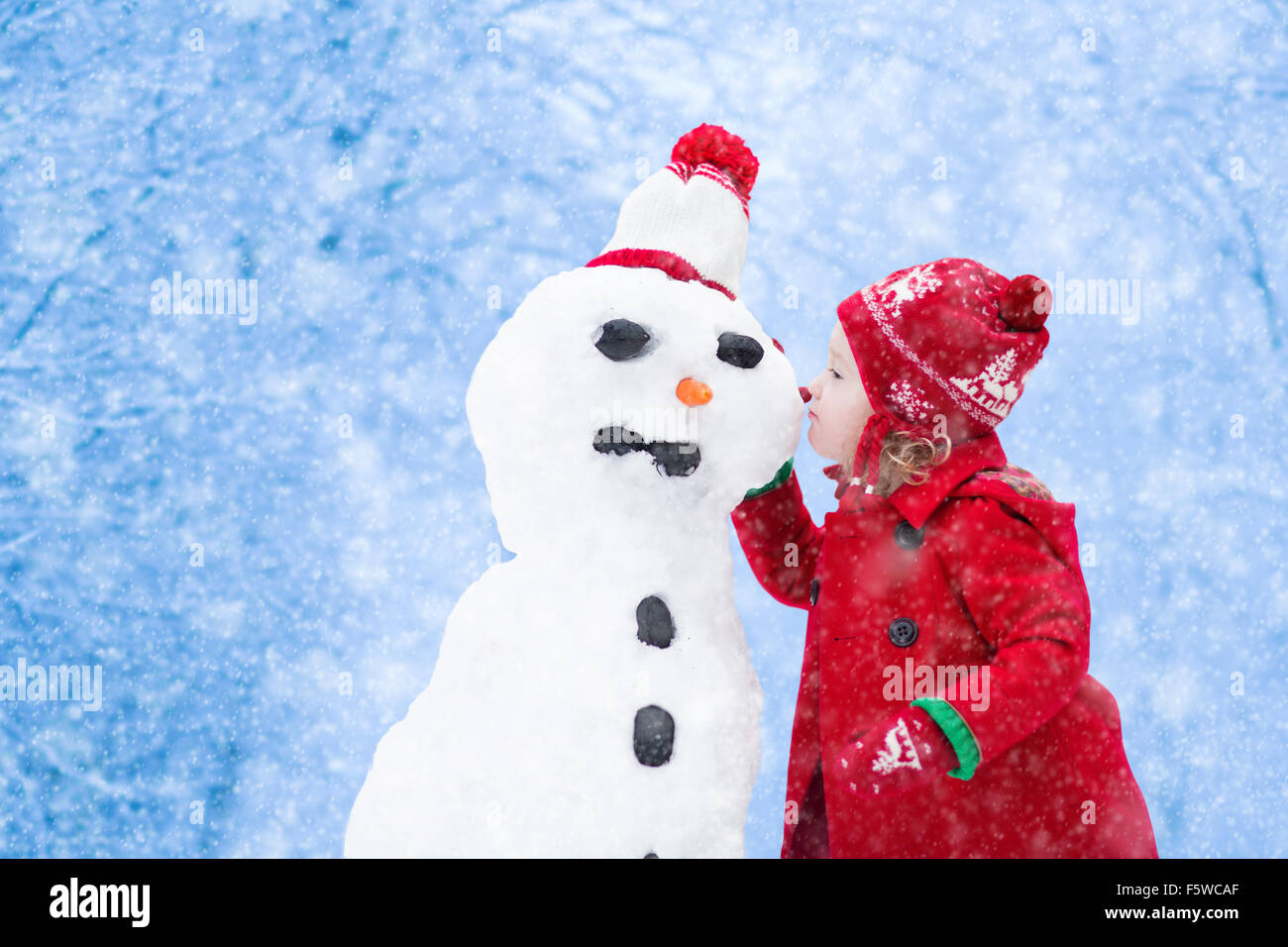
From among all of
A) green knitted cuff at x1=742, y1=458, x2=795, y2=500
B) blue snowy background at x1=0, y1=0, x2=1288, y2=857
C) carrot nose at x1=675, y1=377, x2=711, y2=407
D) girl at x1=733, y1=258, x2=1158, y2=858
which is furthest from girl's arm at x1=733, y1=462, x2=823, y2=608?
blue snowy background at x1=0, y1=0, x2=1288, y2=857

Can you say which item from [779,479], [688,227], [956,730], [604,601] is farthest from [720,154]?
[956,730]

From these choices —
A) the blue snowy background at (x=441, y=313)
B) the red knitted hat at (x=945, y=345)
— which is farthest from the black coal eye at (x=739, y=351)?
the blue snowy background at (x=441, y=313)

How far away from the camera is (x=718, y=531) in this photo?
4.17 ft

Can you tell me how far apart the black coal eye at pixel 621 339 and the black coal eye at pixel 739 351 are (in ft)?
0.27

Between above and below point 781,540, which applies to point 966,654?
below

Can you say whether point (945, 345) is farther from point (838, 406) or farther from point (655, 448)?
point (655, 448)

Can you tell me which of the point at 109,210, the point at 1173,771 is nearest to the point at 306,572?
the point at 109,210

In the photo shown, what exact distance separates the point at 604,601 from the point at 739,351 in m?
0.28

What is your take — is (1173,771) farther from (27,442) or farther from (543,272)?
(27,442)

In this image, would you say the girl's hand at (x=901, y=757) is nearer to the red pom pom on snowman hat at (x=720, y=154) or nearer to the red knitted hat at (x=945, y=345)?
the red knitted hat at (x=945, y=345)

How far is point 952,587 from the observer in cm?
124

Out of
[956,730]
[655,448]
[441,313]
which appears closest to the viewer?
[956,730]

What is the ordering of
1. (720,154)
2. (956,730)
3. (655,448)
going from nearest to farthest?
(956,730), (655,448), (720,154)

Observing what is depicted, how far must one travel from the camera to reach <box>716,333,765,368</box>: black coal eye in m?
Answer: 1.22
